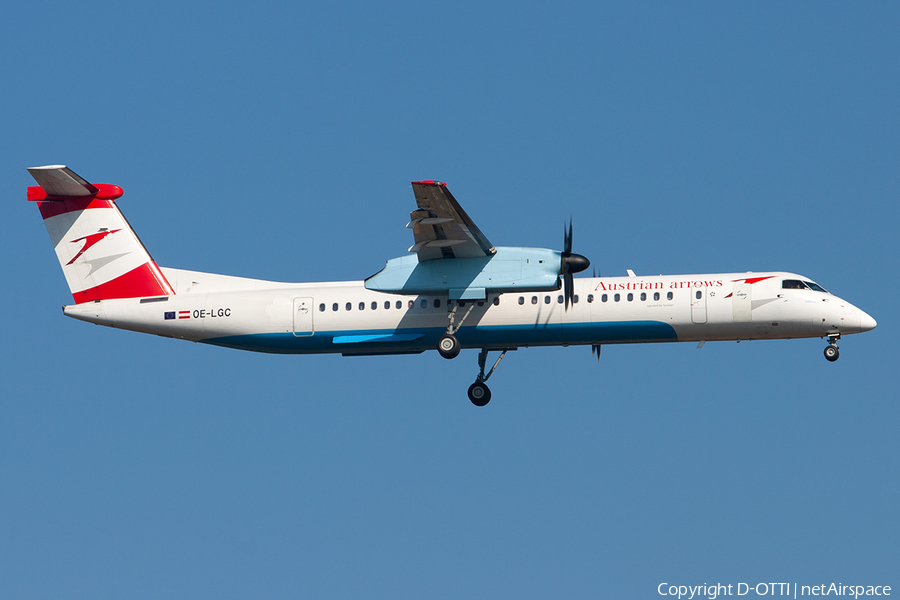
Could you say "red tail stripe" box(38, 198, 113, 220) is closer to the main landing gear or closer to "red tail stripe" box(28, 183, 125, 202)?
"red tail stripe" box(28, 183, 125, 202)

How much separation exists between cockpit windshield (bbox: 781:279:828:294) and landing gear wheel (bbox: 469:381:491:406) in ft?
26.2

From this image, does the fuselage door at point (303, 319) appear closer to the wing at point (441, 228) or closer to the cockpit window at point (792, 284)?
the wing at point (441, 228)

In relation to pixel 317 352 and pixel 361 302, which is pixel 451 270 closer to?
pixel 361 302

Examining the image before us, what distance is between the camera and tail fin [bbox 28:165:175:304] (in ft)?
89.6

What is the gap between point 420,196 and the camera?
22.8 metres

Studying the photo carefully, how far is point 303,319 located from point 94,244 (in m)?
6.17

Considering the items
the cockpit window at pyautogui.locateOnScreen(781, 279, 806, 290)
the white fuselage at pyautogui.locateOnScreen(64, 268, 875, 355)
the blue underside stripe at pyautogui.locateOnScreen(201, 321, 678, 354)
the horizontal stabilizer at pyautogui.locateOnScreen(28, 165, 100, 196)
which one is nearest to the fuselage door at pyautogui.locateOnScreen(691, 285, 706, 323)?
the white fuselage at pyautogui.locateOnScreen(64, 268, 875, 355)

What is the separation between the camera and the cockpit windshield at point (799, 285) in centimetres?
2521

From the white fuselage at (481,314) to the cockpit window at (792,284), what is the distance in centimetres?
8

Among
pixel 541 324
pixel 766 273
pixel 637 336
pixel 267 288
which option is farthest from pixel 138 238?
pixel 766 273

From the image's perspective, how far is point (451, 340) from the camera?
25.4 meters

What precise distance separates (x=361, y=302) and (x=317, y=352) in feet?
6.10

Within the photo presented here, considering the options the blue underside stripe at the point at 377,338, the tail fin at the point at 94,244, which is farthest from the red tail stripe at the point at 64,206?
the blue underside stripe at the point at 377,338

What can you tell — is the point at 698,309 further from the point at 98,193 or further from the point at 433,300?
the point at 98,193
